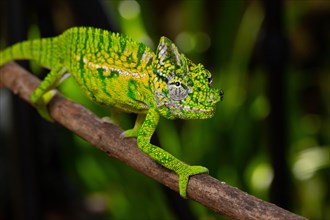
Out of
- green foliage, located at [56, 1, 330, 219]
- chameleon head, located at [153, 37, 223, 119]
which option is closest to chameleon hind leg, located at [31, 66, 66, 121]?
chameleon head, located at [153, 37, 223, 119]

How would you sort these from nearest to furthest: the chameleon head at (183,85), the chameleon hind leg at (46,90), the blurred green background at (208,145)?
1. the chameleon head at (183,85)
2. the chameleon hind leg at (46,90)
3. the blurred green background at (208,145)

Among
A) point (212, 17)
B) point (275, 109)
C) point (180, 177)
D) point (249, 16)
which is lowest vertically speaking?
point (180, 177)

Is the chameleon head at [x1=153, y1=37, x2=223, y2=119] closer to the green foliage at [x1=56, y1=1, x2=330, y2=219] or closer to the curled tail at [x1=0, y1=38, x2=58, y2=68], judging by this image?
the curled tail at [x1=0, y1=38, x2=58, y2=68]

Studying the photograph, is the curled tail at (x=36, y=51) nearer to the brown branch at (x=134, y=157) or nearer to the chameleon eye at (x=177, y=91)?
the brown branch at (x=134, y=157)

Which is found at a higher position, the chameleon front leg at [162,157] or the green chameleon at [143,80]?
the green chameleon at [143,80]

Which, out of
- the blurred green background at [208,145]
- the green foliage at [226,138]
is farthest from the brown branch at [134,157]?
the green foliage at [226,138]

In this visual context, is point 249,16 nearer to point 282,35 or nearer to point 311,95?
point 311,95

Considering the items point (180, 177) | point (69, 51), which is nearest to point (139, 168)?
point (180, 177)

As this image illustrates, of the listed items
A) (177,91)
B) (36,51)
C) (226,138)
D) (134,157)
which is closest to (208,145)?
(226,138)
